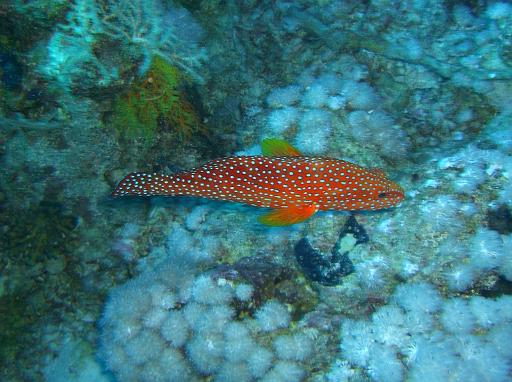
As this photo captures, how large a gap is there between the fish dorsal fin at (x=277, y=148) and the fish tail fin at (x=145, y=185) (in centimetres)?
155

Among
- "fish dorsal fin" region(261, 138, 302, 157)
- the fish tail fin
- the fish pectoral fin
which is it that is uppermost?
"fish dorsal fin" region(261, 138, 302, 157)

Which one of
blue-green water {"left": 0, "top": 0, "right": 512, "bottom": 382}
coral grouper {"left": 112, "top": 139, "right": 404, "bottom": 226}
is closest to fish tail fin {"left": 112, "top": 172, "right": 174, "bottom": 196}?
coral grouper {"left": 112, "top": 139, "right": 404, "bottom": 226}

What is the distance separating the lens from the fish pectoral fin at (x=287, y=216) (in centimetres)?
475

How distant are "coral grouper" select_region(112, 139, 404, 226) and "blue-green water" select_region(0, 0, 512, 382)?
17 cm

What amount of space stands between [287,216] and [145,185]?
7.29 feet

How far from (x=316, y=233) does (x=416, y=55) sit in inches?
160

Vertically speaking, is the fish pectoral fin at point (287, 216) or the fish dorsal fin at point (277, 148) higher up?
the fish dorsal fin at point (277, 148)

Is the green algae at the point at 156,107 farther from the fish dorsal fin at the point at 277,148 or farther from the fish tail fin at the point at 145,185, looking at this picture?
the fish dorsal fin at the point at 277,148

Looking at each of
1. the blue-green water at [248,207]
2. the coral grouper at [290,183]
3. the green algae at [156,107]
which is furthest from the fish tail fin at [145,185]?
the green algae at [156,107]

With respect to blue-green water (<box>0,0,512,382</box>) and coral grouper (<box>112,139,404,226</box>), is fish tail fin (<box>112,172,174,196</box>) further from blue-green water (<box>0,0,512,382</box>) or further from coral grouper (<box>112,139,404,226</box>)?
blue-green water (<box>0,0,512,382</box>)

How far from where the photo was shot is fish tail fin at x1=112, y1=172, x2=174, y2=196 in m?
5.21

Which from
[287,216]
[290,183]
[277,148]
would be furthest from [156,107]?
[287,216]

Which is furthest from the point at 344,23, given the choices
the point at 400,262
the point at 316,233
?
the point at 400,262

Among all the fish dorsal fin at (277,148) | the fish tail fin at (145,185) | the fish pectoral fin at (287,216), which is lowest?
the fish tail fin at (145,185)
